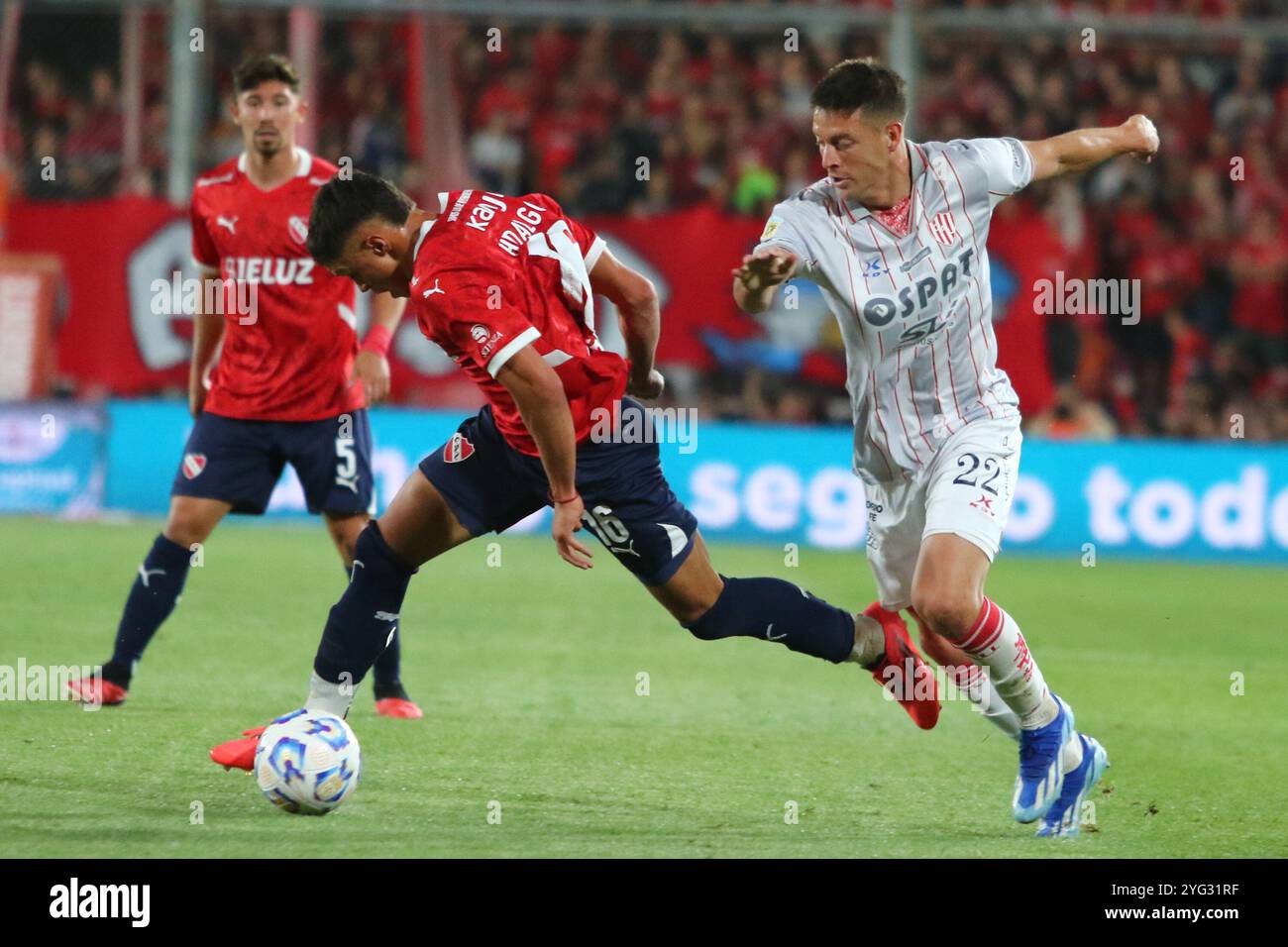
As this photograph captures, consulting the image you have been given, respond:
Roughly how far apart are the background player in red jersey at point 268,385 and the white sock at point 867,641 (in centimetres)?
200

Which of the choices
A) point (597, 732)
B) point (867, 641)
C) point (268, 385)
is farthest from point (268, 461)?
point (867, 641)

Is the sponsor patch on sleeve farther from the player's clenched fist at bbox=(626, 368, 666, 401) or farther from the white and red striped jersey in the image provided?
the player's clenched fist at bbox=(626, 368, 666, 401)

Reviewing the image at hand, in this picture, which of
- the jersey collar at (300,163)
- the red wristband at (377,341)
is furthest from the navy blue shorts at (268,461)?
the jersey collar at (300,163)

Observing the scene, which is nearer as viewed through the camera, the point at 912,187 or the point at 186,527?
the point at 912,187

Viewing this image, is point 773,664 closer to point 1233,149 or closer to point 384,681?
point 384,681

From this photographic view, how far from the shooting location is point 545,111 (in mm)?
16547

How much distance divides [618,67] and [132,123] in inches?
167

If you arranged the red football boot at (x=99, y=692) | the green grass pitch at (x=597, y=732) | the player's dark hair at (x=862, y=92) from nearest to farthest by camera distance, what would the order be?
the green grass pitch at (x=597, y=732), the player's dark hair at (x=862, y=92), the red football boot at (x=99, y=692)

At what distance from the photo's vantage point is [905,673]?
591 cm

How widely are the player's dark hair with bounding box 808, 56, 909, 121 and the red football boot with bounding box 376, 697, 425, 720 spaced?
2.86 m

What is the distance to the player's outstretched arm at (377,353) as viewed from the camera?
6.64 meters

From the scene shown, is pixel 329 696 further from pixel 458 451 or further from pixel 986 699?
pixel 986 699

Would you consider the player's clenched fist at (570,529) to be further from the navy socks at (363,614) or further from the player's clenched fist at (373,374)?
the player's clenched fist at (373,374)

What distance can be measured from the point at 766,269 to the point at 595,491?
891 mm
